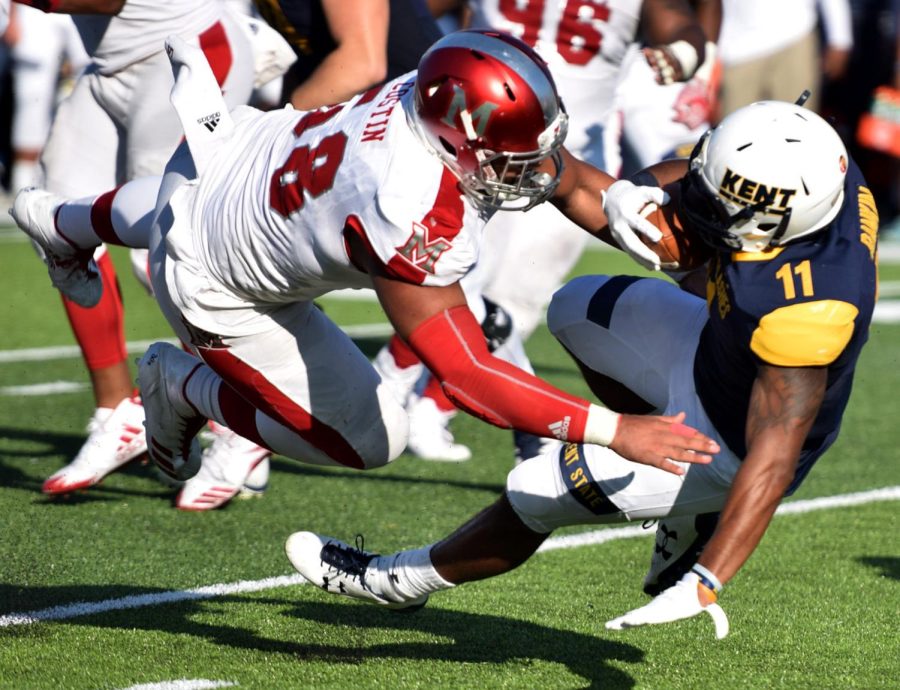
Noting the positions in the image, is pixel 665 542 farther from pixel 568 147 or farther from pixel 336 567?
pixel 568 147

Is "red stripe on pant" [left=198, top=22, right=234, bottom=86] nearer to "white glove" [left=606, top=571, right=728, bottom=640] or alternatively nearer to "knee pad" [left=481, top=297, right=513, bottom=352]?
"knee pad" [left=481, top=297, right=513, bottom=352]

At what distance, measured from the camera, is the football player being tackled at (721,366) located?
3.09m

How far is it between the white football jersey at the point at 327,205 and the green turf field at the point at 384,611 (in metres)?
0.85

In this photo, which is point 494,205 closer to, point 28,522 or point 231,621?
point 231,621

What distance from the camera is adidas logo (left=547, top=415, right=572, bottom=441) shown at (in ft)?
Answer: 9.90

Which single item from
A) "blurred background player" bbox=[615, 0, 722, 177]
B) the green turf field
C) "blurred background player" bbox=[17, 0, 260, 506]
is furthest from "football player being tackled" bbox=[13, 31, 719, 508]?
"blurred background player" bbox=[615, 0, 722, 177]

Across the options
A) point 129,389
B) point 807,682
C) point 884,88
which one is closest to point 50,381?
point 129,389

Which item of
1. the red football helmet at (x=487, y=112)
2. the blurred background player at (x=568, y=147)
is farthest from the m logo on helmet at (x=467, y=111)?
the blurred background player at (x=568, y=147)

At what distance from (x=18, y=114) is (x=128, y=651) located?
10044mm

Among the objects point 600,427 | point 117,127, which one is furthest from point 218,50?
point 600,427

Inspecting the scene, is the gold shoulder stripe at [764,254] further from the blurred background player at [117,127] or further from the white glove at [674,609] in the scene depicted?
the blurred background player at [117,127]

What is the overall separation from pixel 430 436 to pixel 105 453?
4.69ft

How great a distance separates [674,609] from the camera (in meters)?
2.79

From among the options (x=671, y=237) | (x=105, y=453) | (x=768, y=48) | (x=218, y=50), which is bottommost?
(x=768, y=48)
